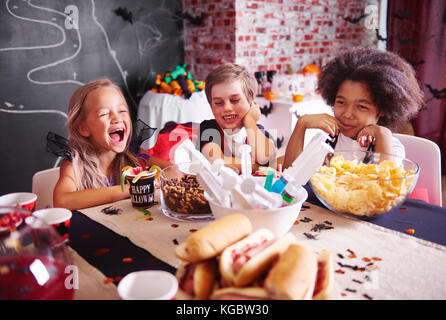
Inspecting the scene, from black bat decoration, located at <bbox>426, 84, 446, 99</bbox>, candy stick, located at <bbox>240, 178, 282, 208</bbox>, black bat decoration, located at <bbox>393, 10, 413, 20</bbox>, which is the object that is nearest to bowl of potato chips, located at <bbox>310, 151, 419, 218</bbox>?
candy stick, located at <bbox>240, 178, 282, 208</bbox>

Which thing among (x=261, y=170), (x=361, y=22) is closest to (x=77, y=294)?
(x=261, y=170)

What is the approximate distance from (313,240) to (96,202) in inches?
25.7

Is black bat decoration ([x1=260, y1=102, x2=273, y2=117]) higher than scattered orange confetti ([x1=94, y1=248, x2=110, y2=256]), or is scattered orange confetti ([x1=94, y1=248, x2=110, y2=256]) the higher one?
black bat decoration ([x1=260, y1=102, x2=273, y2=117])

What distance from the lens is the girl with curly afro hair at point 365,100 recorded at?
4.85 feet

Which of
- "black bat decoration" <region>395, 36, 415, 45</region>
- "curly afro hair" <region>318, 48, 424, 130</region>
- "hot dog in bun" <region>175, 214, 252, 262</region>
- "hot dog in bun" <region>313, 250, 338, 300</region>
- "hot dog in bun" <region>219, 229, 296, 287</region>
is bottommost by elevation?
"hot dog in bun" <region>313, 250, 338, 300</region>

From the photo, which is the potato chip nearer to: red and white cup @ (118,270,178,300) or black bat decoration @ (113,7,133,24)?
red and white cup @ (118,270,178,300)

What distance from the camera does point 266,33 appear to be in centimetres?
356

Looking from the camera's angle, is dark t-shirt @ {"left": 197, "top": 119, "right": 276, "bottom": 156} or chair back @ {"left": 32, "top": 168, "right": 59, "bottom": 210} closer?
chair back @ {"left": 32, "top": 168, "right": 59, "bottom": 210}

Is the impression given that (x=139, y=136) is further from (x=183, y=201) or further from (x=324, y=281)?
(x=324, y=281)

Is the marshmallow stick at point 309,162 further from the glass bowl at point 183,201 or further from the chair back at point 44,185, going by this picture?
the chair back at point 44,185

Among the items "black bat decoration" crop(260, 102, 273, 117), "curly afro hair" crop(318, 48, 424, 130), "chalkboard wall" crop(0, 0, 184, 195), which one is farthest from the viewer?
"black bat decoration" crop(260, 102, 273, 117)

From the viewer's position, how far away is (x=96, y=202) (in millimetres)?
1129

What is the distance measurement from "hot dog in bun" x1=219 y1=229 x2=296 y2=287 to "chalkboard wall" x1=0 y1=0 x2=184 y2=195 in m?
2.74

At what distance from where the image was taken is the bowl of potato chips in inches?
35.6
